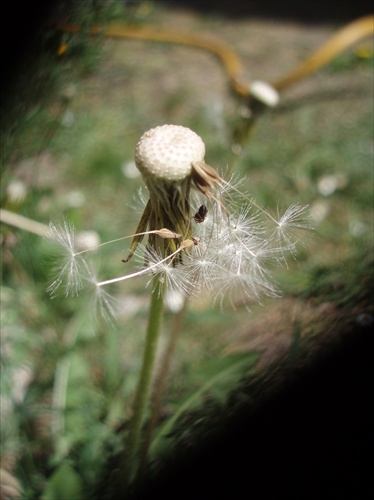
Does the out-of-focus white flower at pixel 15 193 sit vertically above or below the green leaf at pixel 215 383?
above

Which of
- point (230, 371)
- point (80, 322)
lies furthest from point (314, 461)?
point (80, 322)

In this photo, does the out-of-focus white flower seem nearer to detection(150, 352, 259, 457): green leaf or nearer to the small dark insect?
detection(150, 352, 259, 457): green leaf

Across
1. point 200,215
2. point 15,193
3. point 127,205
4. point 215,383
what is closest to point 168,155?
point 200,215

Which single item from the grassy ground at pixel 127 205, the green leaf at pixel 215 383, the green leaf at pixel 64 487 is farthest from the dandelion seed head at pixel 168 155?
the green leaf at pixel 64 487

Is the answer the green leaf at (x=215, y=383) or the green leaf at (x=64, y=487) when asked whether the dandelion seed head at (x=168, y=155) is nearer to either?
the green leaf at (x=215, y=383)

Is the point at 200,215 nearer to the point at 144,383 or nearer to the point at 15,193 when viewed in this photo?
the point at 144,383

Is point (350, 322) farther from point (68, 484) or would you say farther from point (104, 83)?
point (104, 83)

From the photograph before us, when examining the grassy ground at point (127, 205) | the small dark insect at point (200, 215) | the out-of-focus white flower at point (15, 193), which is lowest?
the grassy ground at point (127, 205)

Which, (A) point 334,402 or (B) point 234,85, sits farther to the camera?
(B) point 234,85
